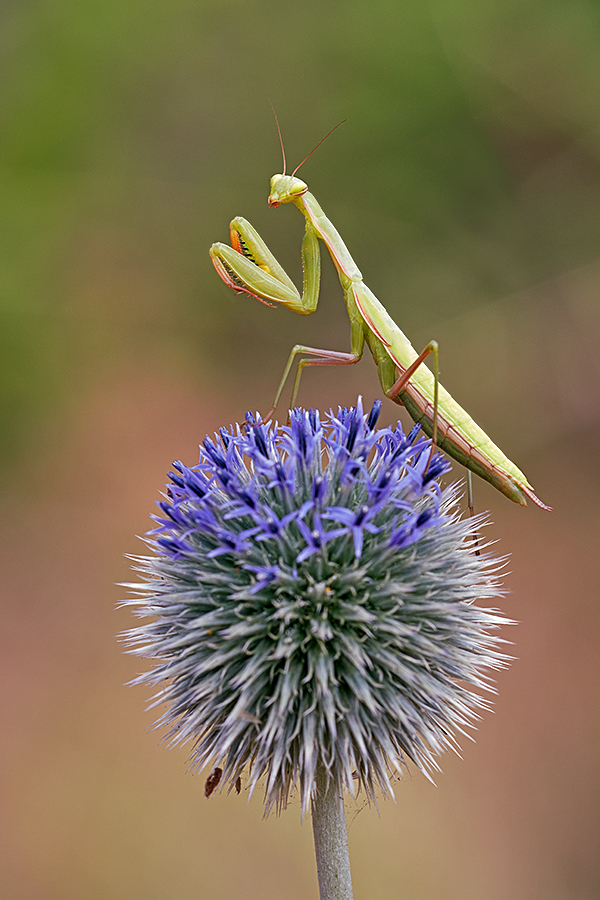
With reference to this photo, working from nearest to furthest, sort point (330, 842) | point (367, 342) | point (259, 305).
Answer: point (330, 842), point (367, 342), point (259, 305)

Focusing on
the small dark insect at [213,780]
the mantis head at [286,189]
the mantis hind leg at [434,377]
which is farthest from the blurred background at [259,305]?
the mantis head at [286,189]

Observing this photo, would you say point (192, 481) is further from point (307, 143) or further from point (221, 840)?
point (307, 143)

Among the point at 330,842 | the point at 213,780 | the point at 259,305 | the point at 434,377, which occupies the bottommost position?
the point at 330,842

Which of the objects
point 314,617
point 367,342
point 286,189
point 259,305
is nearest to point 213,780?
point 314,617

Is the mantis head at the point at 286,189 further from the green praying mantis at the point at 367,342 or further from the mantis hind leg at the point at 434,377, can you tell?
the mantis hind leg at the point at 434,377

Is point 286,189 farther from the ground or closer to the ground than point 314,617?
farther from the ground

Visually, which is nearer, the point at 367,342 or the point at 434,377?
the point at 434,377

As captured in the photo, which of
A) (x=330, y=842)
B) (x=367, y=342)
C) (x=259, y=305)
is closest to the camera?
(x=330, y=842)

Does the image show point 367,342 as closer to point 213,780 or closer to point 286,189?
point 286,189

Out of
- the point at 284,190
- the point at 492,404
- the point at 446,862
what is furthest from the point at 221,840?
the point at 492,404
